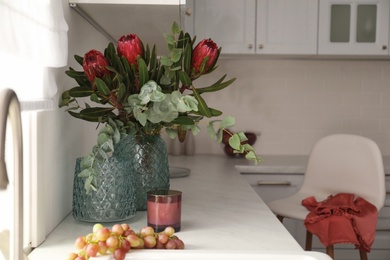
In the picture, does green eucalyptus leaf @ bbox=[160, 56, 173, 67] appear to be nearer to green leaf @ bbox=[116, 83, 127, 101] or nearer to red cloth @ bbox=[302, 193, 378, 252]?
green leaf @ bbox=[116, 83, 127, 101]

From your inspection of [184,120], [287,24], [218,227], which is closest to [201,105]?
[184,120]

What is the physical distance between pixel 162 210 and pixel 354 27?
2665 millimetres

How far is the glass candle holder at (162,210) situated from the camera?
1271 millimetres

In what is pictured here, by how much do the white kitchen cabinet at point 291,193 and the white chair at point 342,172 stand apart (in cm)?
15

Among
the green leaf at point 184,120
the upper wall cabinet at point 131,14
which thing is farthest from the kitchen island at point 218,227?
the upper wall cabinet at point 131,14

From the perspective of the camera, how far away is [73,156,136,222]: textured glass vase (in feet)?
4.34

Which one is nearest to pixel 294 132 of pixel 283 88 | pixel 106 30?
pixel 283 88

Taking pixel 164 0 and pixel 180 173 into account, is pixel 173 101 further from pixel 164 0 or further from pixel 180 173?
pixel 180 173

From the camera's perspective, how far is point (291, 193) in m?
3.43

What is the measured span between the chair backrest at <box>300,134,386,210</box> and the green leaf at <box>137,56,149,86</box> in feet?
6.83

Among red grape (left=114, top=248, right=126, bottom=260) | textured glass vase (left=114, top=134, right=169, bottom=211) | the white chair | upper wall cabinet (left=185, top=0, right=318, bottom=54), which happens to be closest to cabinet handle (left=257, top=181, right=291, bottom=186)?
the white chair

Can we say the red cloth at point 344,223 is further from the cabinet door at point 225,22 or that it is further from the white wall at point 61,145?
the white wall at point 61,145

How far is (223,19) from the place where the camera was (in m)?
3.49

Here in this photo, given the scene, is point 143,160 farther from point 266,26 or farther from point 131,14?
point 266,26
